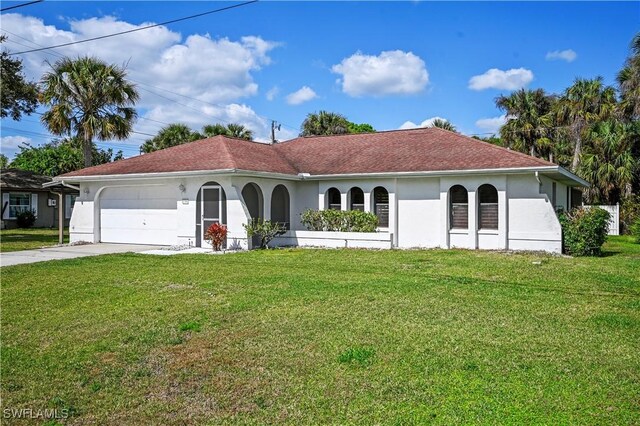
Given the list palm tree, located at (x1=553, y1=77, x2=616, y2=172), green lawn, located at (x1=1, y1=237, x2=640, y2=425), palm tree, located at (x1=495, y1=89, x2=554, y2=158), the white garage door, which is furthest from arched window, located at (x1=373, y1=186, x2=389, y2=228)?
palm tree, located at (x1=495, y1=89, x2=554, y2=158)

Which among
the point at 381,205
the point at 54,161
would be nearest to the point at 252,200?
the point at 381,205

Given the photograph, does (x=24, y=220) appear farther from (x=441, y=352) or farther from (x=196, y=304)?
(x=441, y=352)

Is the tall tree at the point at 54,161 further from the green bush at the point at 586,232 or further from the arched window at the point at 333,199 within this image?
the green bush at the point at 586,232

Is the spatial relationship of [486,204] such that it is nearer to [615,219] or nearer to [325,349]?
[325,349]

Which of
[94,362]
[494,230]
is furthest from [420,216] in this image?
[94,362]

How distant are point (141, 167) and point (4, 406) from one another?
52.8ft

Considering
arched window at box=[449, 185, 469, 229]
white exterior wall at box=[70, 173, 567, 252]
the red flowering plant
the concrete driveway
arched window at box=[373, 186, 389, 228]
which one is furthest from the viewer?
arched window at box=[373, 186, 389, 228]

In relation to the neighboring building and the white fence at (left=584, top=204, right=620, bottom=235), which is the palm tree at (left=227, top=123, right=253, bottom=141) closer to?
the neighboring building

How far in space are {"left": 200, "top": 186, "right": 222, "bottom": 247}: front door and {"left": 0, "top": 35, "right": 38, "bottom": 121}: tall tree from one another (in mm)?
11032

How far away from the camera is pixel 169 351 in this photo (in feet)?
18.9

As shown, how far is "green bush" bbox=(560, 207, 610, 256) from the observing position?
1549cm

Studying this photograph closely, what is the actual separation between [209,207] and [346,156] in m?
6.11

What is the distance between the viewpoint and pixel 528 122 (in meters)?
34.3

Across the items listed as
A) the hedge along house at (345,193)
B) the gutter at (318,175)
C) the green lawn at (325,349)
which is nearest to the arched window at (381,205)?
the hedge along house at (345,193)
